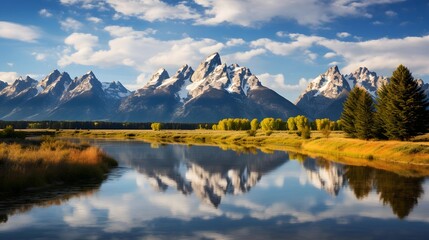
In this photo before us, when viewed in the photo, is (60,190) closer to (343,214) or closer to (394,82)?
(343,214)

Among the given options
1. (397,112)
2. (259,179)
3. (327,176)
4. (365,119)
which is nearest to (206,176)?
(259,179)

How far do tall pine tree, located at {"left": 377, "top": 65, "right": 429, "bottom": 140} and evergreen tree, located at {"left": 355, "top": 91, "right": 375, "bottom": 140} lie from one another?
20.7 feet

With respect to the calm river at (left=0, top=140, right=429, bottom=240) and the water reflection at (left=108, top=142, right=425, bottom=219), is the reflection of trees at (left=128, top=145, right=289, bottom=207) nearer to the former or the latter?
the water reflection at (left=108, top=142, right=425, bottom=219)

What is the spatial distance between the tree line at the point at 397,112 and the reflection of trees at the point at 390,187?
22.6 m

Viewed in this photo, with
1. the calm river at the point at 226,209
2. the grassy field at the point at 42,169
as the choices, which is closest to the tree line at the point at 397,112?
the calm river at the point at 226,209

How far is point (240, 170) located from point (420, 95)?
126 feet

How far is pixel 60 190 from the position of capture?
37.0 meters

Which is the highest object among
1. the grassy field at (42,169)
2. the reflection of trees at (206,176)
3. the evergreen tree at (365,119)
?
the evergreen tree at (365,119)

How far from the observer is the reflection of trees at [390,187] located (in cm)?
3359

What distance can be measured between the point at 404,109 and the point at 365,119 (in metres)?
13.2

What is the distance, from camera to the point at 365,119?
288 ft

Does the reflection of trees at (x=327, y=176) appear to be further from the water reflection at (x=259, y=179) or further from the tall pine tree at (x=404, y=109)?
the tall pine tree at (x=404, y=109)

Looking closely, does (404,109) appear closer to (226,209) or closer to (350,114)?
(350,114)

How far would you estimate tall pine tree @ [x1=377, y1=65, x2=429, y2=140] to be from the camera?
74438 mm
